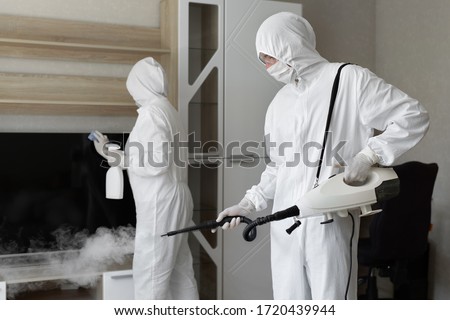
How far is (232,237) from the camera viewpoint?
3400 mm

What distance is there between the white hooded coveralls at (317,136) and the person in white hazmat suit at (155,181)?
0.98 metres

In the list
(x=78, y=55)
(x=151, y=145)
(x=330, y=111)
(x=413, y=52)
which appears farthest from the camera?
(x=413, y=52)

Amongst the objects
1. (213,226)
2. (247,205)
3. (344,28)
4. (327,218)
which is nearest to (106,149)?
(247,205)

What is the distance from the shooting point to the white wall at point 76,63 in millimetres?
3207

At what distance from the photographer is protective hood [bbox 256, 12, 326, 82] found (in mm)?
1928

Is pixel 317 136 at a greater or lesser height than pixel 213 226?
greater

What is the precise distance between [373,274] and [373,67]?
1533mm

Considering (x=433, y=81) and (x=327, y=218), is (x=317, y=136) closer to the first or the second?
(x=327, y=218)

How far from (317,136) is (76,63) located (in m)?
1.87

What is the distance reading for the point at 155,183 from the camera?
9.53 feet

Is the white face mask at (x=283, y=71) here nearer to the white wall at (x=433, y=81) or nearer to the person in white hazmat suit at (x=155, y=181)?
the person in white hazmat suit at (x=155, y=181)

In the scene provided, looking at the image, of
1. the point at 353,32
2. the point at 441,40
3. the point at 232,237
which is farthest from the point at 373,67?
the point at 232,237

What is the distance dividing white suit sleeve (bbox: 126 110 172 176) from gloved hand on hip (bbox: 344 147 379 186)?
49.1 inches

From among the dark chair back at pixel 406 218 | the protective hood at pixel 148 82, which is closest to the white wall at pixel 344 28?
the dark chair back at pixel 406 218
